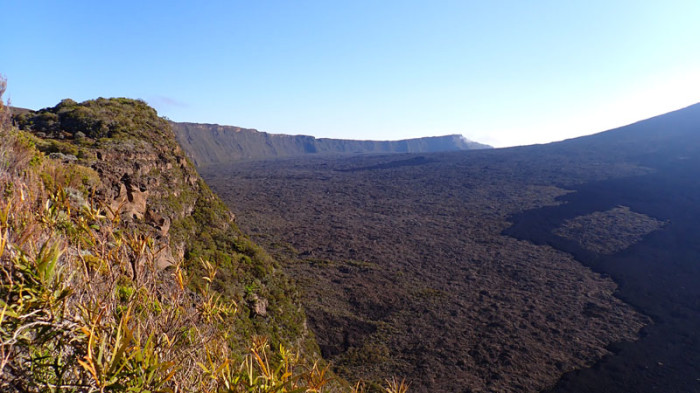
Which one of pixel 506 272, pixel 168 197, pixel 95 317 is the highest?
pixel 95 317

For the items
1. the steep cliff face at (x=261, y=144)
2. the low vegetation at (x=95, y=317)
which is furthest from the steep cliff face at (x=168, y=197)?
the steep cliff face at (x=261, y=144)

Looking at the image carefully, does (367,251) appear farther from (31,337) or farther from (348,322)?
(31,337)

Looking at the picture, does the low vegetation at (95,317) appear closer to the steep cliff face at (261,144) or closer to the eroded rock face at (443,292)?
the eroded rock face at (443,292)

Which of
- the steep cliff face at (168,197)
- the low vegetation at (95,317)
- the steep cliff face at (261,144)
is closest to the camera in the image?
the low vegetation at (95,317)

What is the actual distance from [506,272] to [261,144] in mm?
108236

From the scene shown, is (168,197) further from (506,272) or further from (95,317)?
(506,272)

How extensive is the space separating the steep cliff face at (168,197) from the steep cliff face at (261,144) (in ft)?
211

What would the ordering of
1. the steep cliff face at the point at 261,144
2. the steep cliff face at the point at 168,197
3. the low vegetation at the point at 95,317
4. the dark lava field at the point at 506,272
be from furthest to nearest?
the steep cliff face at the point at 261,144, the dark lava field at the point at 506,272, the steep cliff face at the point at 168,197, the low vegetation at the point at 95,317

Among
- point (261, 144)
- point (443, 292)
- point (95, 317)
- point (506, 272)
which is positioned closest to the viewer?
point (95, 317)

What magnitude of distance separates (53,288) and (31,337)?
23cm

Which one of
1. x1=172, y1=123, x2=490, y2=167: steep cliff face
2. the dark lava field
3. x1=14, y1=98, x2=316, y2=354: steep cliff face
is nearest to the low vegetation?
x1=14, y1=98, x2=316, y2=354: steep cliff face

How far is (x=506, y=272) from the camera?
21.0 metres

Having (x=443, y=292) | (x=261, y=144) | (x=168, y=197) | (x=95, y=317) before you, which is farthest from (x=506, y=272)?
(x=261, y=144)

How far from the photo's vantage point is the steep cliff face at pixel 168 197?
24.2 feet
